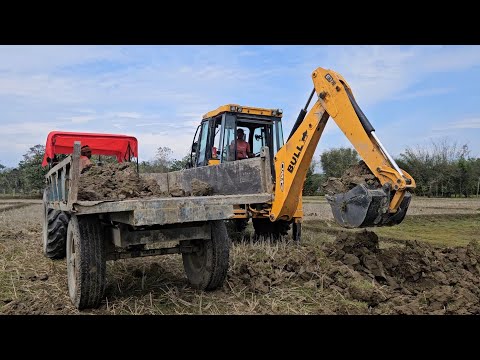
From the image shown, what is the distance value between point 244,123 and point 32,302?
509cm

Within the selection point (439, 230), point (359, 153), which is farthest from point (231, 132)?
point (439, 230)

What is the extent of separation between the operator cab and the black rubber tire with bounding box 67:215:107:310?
13.1ft

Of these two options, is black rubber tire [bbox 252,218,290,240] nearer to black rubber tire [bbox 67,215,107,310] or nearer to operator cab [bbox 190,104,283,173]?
operator cab [bbox 190,104,283,173]

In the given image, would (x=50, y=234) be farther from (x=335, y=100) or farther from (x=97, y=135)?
(x=335, y=100)

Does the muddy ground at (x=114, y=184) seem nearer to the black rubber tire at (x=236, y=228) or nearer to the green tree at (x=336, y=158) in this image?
the black rubber tire at (x=236, y=228)

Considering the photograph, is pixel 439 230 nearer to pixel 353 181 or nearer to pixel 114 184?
pixel 353 181

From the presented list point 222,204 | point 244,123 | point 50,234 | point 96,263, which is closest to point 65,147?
point 50,234

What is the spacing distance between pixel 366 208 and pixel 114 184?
2.91 meters

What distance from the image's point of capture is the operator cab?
7.95 metres

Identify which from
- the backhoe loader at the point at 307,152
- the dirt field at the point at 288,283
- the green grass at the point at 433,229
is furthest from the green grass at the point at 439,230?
the backhoe loader at the point at 307,152

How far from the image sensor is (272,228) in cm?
784

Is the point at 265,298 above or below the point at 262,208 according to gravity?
below

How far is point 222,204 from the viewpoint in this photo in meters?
3.99

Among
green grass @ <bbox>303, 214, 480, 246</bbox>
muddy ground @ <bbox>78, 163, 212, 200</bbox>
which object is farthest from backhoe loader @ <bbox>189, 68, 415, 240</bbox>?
green grass @ <bbox>303, 214, 480, 246</bbox>
